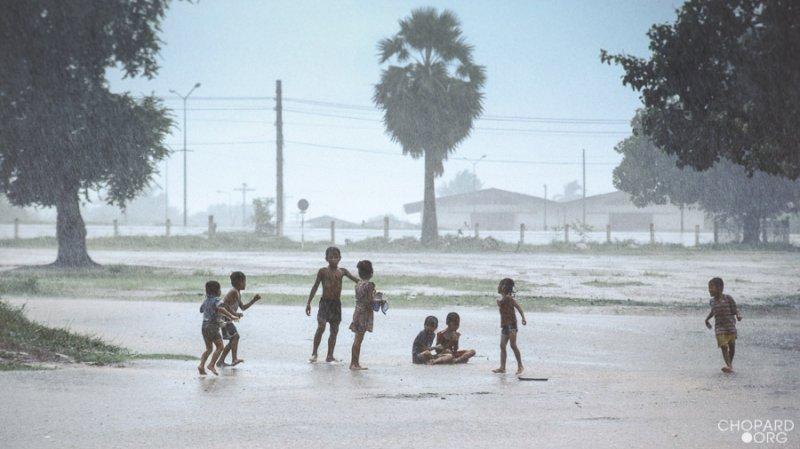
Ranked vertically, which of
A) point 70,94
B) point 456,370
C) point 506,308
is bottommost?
point 456,370

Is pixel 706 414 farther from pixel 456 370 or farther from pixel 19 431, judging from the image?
pixel 19 431

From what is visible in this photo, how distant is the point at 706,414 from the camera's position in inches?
309

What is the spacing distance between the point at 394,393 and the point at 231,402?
65.6 inches

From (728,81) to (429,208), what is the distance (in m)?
32.2

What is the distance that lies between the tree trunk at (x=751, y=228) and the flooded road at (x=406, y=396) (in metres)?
41.2

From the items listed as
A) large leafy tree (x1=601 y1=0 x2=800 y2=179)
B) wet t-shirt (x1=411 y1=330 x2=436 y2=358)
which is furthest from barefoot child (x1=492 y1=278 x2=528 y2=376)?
large leafy tree (x1=601 y1=0 x2=800 y2=179)

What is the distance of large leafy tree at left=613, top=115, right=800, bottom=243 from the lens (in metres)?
51.7

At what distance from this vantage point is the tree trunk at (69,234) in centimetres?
3050

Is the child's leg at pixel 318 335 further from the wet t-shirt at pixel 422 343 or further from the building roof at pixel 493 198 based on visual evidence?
the building roof at pixel 493 198

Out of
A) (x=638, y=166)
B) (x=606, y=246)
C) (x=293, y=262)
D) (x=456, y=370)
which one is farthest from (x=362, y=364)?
(x=638, y=166)

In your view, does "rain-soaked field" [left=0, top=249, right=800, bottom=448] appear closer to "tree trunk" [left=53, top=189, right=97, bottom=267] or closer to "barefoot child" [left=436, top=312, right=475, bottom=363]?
"barefoot child" [left=436, top=312, right=475, bottom=363]

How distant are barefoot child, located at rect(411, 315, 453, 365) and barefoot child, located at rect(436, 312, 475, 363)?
11 cm

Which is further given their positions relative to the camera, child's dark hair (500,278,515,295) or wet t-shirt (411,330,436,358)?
wet t-shirt (411,330,436,358)

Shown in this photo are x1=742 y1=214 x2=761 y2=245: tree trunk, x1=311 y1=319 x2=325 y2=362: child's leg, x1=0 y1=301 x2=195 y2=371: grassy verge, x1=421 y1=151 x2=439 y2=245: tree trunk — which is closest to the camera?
x1=0 y1=301 x2=195 y2=371: grassy verge
